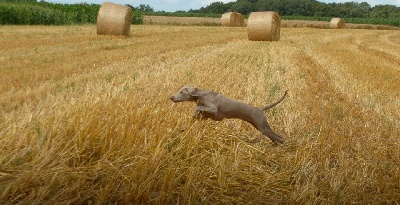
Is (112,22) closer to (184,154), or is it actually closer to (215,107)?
(215,107)

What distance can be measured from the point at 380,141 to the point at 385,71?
689 centimetres

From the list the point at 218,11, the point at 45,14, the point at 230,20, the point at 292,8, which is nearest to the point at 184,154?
the point at 45,14

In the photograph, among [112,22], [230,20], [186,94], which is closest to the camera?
[186,94]

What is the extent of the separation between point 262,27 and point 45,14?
15.7 metres

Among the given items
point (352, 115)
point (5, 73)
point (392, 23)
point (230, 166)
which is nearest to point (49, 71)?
point (5, 73)

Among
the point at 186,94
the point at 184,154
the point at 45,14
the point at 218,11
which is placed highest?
the point at 186,94

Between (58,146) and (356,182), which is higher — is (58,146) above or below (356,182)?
above

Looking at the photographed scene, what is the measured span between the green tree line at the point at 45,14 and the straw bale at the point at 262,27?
15018mm

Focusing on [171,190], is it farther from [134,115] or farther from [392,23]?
[392,23]

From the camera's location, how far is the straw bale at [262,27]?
2025 centimetres

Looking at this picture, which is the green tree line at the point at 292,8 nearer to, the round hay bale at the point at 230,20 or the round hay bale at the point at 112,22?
the round hay bale at the point at 230,20

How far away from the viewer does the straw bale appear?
2025 centimetres

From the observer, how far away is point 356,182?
12.0 feet

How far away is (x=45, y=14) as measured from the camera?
3048 centimetres
